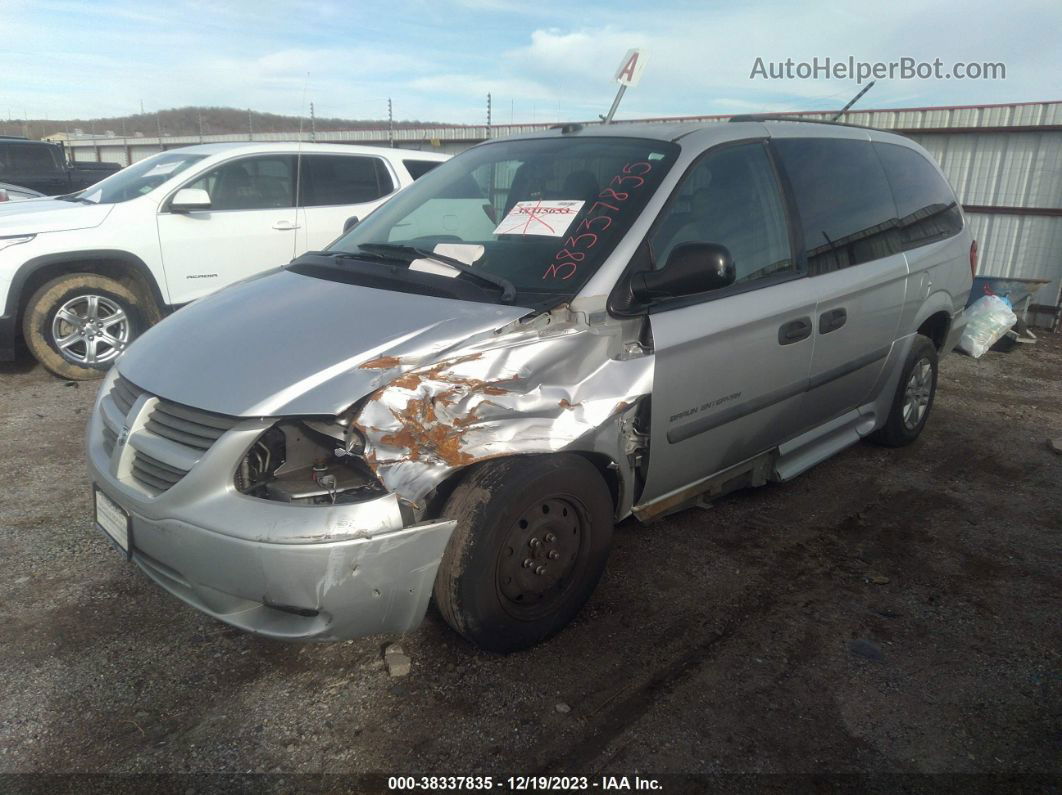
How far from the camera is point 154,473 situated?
2.45m

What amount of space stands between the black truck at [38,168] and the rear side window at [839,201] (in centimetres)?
1170

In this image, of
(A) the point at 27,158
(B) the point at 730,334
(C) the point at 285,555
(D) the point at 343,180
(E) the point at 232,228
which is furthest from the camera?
(A) the point at 27,158

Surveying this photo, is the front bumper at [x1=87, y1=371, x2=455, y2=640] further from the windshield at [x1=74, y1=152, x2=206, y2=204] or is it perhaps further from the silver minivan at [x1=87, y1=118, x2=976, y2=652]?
the windshield at [x1=74, y1=152, x2=206, y2=204]

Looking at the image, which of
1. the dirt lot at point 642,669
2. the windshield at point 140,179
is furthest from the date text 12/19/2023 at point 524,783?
the windshield at point 140,179

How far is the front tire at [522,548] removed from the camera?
7.93 ft

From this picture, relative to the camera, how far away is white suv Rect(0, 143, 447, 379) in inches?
231

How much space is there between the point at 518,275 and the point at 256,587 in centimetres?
141

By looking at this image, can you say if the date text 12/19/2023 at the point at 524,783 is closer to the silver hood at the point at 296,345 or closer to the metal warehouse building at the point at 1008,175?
the silver hood at the point at 296,345

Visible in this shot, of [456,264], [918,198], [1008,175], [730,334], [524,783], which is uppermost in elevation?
[1008,175]

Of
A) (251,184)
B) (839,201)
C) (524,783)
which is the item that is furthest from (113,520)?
(251,184)

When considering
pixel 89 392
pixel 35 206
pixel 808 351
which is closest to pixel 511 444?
pixel 808 351

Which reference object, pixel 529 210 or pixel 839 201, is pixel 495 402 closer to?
pixel 529 210

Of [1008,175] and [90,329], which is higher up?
[1008,175]

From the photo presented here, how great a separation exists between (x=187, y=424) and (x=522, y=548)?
114 cm
